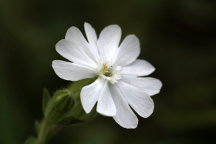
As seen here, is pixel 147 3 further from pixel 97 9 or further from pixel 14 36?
pixel 14 36

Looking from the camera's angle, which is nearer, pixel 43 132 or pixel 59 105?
pixel 59 105

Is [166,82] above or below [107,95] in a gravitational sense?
below

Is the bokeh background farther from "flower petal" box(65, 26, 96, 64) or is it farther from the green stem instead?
"flower petal" box(65, 26, 96, 64)

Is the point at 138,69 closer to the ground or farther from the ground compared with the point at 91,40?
closer to the ground

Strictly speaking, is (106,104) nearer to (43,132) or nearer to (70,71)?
(70,71)

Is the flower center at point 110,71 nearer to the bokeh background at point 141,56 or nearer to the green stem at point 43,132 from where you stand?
the green stem at point 43,132

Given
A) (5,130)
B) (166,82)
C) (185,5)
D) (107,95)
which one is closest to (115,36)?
(107,95)

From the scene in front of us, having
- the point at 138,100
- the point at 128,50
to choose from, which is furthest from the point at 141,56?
the point at 138,100

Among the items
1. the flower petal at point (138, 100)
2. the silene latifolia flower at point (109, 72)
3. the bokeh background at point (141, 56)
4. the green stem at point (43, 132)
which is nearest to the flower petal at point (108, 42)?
the silene latifolia flower at point (109, 72)
